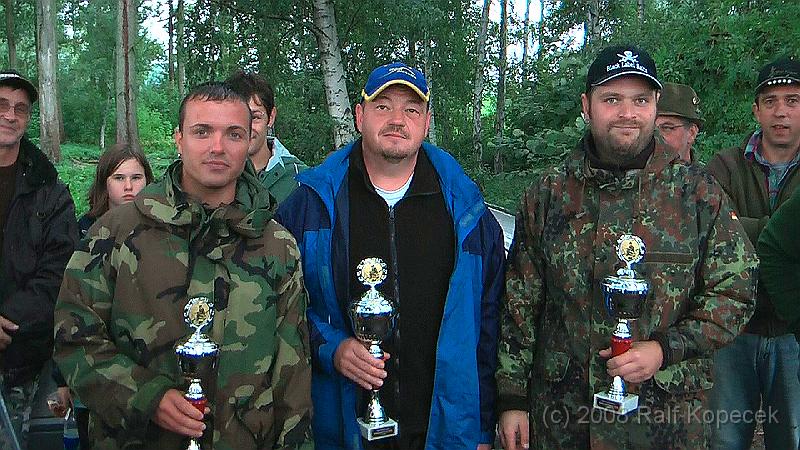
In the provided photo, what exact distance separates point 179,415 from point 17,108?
6.98 feet

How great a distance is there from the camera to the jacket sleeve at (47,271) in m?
3.44

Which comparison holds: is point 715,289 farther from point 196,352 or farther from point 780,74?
point 196,352

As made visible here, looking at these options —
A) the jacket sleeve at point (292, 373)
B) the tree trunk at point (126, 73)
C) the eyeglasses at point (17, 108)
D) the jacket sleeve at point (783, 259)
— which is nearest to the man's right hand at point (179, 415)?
the jacket sleeve at point (292, 373)

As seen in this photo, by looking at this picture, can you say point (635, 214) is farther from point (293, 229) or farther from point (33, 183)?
point (33, 183)

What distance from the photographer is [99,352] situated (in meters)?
2.46

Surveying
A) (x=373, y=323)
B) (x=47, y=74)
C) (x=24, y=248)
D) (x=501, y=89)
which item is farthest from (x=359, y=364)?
(x=501, y=89)

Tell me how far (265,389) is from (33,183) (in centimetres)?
192

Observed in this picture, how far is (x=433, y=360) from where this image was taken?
9.87 ft

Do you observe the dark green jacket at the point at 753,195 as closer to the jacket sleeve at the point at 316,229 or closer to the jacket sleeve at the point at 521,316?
the jacket sleeve at the point at 521,316

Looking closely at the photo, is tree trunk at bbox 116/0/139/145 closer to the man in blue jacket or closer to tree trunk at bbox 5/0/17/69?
the man in blue jacket

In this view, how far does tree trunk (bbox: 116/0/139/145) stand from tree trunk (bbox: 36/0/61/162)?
8.09 meters

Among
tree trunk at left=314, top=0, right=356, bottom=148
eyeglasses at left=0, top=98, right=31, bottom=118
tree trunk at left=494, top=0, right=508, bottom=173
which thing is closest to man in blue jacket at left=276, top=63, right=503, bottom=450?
eyeglasses at left=0, top=98, right=31, bottom=118

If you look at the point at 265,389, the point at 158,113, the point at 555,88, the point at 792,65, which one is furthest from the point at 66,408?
the point at 158,113

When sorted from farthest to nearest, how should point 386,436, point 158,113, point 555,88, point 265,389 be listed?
point 158,113 → point 555,88 → point 386,436 → point 265,389
